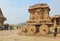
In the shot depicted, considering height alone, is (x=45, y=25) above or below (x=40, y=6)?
below

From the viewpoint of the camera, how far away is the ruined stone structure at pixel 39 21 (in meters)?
24.1

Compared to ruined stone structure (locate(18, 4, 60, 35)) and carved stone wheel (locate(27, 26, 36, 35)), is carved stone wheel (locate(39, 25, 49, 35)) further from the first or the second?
carved stone wheel (locate(27, 26, 36, 35))

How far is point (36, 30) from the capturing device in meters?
25.5

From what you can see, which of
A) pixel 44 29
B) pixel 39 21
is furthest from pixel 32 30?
pixel 44 29

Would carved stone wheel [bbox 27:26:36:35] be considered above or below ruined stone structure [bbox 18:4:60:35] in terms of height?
below

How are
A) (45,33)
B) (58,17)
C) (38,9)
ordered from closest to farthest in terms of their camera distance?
(45,33) < (38,9) < (58,17)

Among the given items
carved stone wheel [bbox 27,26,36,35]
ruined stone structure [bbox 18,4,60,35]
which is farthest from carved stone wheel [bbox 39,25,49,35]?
carved stone wheel [bbox 27,26,36,35]

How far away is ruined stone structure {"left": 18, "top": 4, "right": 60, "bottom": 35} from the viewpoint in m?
24.1

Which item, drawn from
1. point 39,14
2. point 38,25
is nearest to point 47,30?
point 38,25

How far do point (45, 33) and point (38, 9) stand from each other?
528 centimetres

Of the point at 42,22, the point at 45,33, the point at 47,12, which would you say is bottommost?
the point at 45,33

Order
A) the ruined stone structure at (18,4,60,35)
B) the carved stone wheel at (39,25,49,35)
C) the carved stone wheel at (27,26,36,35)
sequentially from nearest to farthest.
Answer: the carved stone wheel at (39,25,49,35), the ruined stone structure at (18,4,60,35), the carved stone wheel at (27,26,36,35)

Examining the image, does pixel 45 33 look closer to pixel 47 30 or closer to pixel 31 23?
pixel 47 30

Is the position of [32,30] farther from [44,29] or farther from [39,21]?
[44,29]
